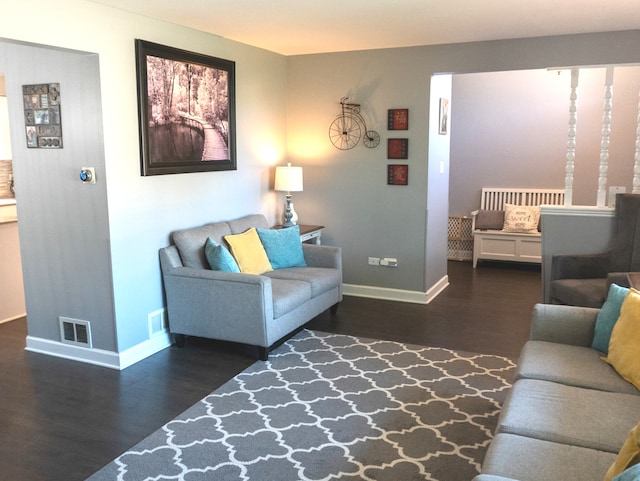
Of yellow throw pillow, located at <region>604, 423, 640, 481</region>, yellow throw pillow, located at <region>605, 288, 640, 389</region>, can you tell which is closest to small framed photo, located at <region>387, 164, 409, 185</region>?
yellow throw pillow, located at <region>605, 288, 640, 389</region>

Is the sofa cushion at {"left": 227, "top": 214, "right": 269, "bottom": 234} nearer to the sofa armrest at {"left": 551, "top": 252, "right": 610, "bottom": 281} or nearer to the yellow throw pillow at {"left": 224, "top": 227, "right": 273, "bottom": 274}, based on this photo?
the yellow throw pillow at {"left": 224, "top": 227, "right": 273, "bottom": 274}

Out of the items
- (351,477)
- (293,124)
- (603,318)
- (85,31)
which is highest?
(85,31)

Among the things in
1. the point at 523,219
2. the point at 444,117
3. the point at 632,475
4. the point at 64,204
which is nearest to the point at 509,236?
the point at 523,219

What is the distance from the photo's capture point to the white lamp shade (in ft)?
17.8

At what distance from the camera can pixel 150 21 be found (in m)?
3.98

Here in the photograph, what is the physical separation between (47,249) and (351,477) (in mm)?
2717

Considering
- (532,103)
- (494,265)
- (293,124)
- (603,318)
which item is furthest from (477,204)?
(603,318)

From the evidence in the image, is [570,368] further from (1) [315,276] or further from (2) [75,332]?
(2) [75,332]

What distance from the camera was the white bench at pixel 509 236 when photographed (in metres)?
6.94

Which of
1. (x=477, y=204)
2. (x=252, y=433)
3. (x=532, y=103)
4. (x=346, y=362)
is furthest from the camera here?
(x=477, y=204)

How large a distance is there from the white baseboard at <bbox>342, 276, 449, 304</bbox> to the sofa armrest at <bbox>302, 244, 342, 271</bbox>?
842 millimetres

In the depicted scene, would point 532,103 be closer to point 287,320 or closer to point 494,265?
point 494,265

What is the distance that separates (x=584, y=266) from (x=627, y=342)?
1928mm

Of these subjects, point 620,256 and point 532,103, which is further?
point 532,103
